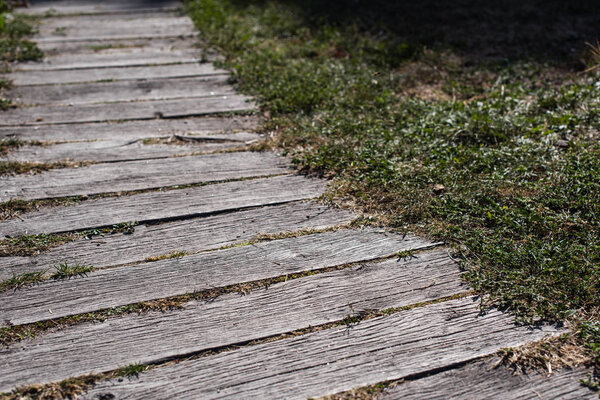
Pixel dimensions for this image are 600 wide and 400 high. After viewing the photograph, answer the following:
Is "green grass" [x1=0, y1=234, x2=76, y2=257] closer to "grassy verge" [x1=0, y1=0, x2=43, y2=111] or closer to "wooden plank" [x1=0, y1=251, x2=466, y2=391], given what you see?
"wooden plank" [x1=0, y1=251, x2=466, y2=391]

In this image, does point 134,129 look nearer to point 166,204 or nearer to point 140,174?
point 140,174

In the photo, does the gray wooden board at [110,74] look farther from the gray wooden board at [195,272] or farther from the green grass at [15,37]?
the gray wooden board at [195,272]

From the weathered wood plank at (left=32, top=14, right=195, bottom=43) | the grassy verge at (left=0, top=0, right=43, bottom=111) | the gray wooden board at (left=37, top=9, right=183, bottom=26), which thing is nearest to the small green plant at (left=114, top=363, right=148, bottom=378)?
the grassy verge at (left=0, top=0, right=43, bottom=111)

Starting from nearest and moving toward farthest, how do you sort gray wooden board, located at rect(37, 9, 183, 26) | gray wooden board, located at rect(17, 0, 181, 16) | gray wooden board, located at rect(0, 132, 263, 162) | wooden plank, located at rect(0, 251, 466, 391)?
1. wooden plank, located at rect(0, 251, 466, 391)
2. gray wooden board, located at rect(0, 132, 263, 162)
3. gray wooden board, located at rect(37, 9, 183, 26)
4. gray wooden board, located at rect(17, 0, 181, 16)

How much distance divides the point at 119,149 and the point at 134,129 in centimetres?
29

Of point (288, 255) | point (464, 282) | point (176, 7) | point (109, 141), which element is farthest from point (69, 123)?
point (176, 7)

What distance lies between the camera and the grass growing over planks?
7.55 ft


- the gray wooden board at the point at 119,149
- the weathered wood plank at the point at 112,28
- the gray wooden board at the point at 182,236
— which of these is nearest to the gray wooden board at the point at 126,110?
the gray wooden board at the point at 119,149

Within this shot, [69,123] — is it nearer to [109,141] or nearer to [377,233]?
[109,141]

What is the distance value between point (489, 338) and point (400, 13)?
4232 mm

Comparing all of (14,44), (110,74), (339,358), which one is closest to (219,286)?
(339,358)

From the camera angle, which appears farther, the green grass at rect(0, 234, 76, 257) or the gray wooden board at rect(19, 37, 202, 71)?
the gray wooden board at rect(19, 37, 202, 71)

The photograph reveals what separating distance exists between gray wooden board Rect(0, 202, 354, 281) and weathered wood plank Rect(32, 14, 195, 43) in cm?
314

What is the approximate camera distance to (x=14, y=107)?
378cm
